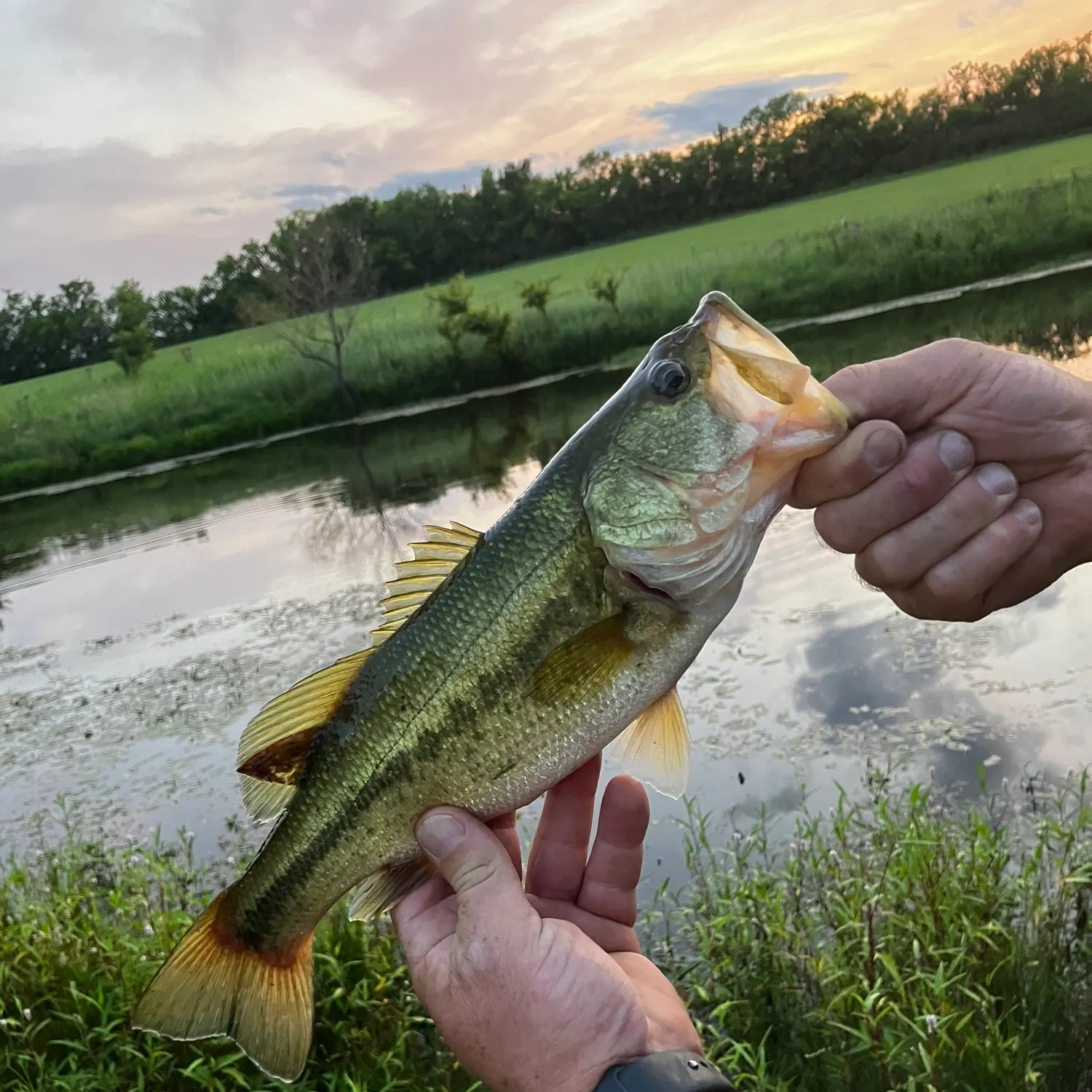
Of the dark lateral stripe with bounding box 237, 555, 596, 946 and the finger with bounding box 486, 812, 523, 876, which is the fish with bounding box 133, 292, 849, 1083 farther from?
the finger with bounding box 486, 812, 523, 876

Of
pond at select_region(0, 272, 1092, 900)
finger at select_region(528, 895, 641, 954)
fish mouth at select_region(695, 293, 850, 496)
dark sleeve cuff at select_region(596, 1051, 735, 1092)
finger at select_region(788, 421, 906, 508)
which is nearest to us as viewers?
dark sleeve cuff at select_region(596, 1051, 735, 1092)

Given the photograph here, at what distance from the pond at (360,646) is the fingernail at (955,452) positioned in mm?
3289

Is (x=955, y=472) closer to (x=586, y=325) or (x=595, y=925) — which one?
(x=595, y=925)

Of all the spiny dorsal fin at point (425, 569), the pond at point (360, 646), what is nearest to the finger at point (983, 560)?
the spiny dorsal fin at point (425, 569)

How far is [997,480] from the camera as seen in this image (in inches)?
98.7

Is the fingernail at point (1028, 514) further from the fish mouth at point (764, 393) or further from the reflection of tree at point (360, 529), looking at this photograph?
the reflection of tree at point (360, 529)

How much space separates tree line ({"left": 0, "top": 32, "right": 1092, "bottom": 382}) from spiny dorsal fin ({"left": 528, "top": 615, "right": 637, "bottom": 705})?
140 ft

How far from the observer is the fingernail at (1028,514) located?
2576mm

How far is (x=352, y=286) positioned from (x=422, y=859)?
3919 centimetres

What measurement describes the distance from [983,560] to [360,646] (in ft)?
26.0

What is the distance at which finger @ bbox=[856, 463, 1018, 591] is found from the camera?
2514 millimetres

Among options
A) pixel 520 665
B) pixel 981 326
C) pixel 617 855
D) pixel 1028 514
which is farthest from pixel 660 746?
pixel 981 326

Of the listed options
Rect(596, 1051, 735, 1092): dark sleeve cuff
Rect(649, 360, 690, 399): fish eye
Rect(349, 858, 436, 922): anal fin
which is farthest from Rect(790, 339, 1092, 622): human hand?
Rect(349, 858, 436, 922): anal fin

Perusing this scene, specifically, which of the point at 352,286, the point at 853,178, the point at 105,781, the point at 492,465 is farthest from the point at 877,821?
the point at 853,178
